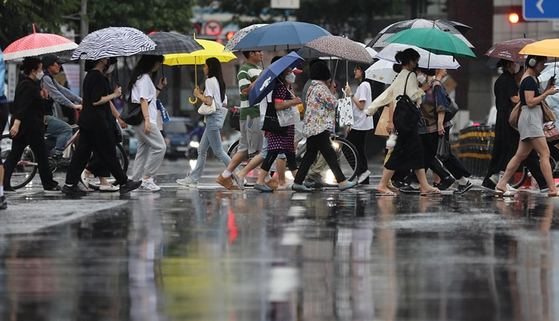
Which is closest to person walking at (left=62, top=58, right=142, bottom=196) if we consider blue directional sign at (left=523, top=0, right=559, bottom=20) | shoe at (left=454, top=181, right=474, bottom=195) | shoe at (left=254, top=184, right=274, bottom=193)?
shoe at (left=254, top=184, right=274, bottom=193)

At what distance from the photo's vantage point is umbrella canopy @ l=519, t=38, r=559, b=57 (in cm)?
1395

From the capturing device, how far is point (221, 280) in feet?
25.9

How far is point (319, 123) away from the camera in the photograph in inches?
602

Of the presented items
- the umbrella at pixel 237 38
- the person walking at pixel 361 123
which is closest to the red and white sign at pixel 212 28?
the umbrella at pixel 237 38

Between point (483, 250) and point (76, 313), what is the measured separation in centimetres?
387

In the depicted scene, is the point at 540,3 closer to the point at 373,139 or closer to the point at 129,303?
the point at 373,139

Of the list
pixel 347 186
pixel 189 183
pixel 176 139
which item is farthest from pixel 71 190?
pixel 176 139

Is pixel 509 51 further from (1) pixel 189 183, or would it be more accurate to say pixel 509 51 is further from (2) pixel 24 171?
(2) pixel 24 171

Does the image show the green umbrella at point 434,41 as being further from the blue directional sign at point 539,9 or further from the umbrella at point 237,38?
the blue directional sign at point 539,9

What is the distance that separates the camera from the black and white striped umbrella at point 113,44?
570 inches

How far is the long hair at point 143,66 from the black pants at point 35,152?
1.35 metres

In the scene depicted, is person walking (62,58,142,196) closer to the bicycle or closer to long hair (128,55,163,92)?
long hair (128,55,163,92)

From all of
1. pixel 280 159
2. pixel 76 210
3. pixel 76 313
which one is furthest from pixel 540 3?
pixel 76 313

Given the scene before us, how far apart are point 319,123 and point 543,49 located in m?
A: 3.03
